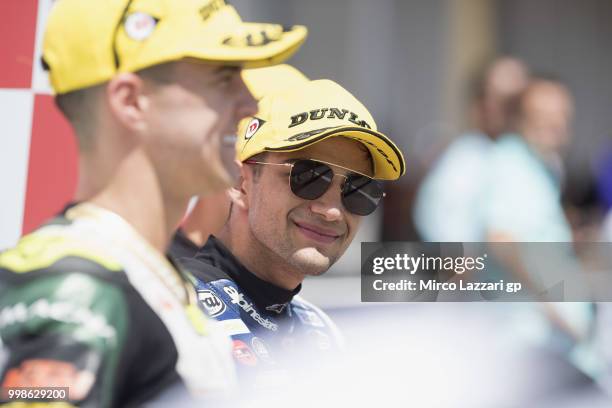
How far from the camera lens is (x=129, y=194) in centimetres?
136

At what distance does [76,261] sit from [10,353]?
14cm

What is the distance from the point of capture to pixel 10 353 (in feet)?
4.02

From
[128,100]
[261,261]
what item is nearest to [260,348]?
[261,261]

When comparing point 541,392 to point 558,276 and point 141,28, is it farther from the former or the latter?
point 141,28

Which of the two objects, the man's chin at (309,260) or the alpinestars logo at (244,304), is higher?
the man's chin at (309,260)

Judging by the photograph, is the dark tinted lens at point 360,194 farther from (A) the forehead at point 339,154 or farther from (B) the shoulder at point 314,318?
(B) the shoulder at point 314,318

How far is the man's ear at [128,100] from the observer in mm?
1325

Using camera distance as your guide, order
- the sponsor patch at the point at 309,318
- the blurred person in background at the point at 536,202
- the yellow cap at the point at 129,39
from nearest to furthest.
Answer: the yellow cap at the point at 129,39
the sponsor patch at the point at 309,318
the blurred person in background at the point at 536,202

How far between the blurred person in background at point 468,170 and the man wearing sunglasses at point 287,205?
37cm

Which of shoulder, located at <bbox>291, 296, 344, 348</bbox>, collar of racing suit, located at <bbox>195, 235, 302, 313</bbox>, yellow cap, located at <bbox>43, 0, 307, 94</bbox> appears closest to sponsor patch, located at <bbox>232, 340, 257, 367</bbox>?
collar of racing suit, located at <bbox>195, 235, 302, 313</bbox>

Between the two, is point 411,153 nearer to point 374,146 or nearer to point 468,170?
point 468,170

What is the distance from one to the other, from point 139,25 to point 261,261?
68 cm

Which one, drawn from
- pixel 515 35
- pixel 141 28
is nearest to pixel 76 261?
pixel 141 28

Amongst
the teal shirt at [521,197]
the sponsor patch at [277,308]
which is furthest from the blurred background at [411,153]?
the sponsor patch at [277,308]
